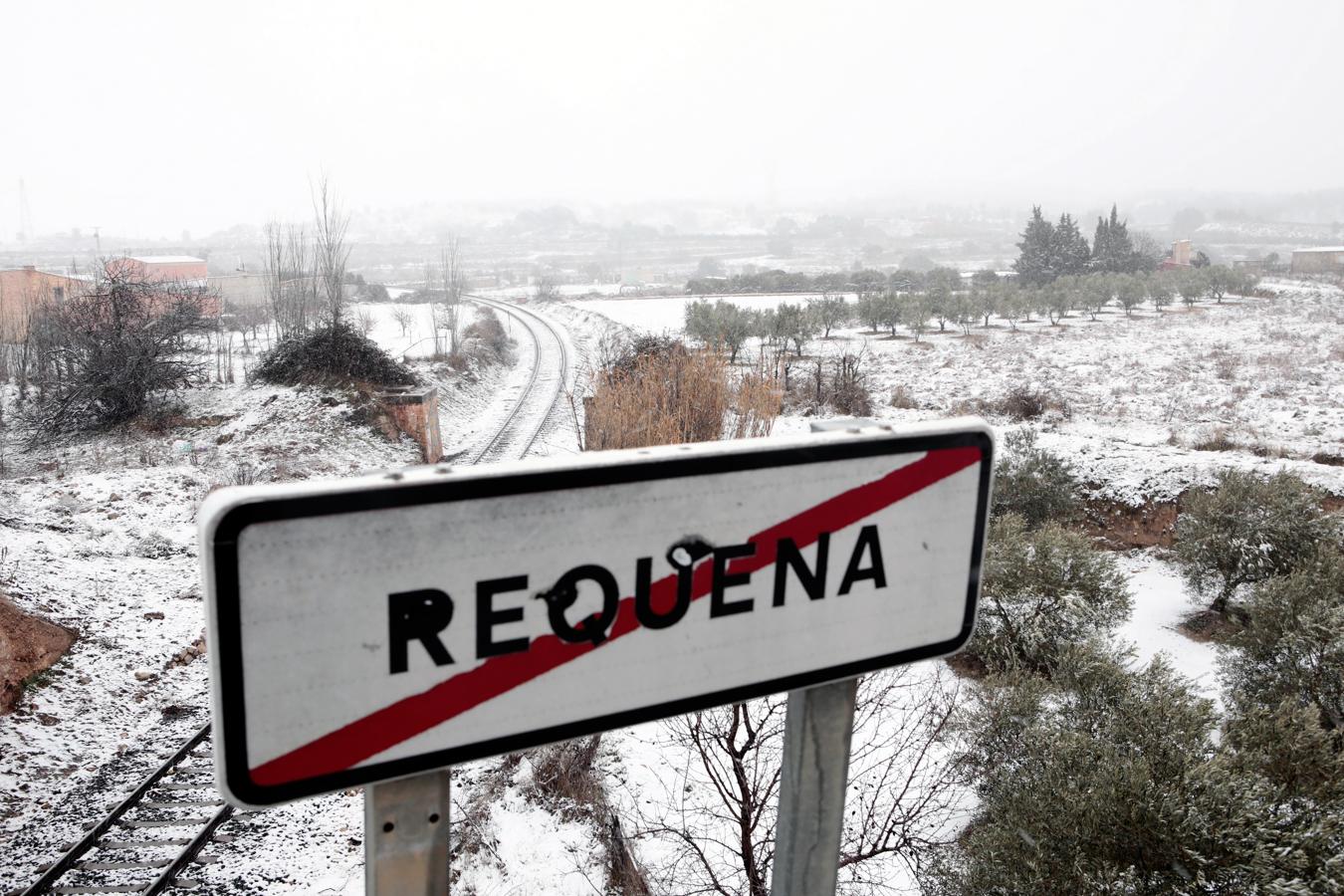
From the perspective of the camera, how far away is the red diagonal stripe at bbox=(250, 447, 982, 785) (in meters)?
0.99

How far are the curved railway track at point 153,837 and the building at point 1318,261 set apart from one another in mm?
85411

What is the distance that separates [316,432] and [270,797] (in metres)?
22.3

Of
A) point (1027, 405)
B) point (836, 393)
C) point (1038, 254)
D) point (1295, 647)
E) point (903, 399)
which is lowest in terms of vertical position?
point (1295, 647)

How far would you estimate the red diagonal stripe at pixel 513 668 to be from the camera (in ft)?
3.25

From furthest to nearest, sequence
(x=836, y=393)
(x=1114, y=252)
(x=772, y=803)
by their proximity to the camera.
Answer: (x=1114, y=252)
(x=836, y=393)
(x=772, y=803)

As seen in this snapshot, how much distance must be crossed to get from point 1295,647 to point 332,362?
2344cm

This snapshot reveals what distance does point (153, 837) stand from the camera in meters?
7.59

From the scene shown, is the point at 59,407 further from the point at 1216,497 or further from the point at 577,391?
the point at 1216,497

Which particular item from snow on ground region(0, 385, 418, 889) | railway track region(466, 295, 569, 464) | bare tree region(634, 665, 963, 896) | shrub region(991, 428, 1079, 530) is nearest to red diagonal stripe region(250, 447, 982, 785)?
bare tree region(634, 665, 963, 896)

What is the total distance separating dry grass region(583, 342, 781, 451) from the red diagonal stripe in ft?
29.8

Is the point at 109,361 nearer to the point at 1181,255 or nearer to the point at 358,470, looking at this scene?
the point at 358,470

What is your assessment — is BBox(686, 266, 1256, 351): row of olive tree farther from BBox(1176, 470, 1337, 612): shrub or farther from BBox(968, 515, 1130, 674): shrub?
BBox(968, 515, 1130, 674): shrub

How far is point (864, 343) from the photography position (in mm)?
37344

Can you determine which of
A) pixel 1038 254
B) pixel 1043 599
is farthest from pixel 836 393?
pixel 1038 254
